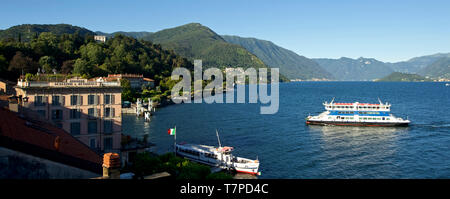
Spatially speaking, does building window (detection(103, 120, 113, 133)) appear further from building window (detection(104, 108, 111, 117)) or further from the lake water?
the lake water

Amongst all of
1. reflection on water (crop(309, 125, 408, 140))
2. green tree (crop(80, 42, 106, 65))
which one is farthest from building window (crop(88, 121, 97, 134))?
green tree (crop(80, 42, 106, 65))

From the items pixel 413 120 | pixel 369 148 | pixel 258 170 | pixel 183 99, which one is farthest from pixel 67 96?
pixel 183 99

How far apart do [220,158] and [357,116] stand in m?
55.8

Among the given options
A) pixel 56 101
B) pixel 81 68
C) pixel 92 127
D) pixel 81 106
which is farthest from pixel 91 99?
pixel 81 68

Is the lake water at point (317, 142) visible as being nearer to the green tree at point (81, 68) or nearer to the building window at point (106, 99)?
the building window at point (106, 99)

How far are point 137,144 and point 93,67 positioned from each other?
332 feet

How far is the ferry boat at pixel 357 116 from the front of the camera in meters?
92.9

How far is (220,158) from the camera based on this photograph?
176 feet

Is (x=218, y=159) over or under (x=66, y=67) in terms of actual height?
under

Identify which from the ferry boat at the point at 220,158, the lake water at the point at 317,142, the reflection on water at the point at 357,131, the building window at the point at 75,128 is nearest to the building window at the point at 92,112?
the building window at the point at 75,128

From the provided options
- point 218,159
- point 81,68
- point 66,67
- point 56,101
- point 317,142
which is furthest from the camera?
point 66,67

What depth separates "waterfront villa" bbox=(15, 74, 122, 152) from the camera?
42906mm

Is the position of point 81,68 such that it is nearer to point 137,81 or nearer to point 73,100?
point 137,81

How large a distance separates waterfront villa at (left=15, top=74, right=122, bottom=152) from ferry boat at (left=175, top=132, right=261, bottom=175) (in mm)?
14212
